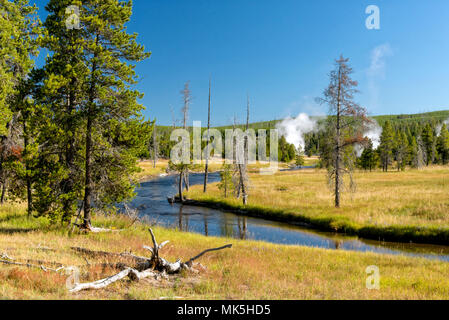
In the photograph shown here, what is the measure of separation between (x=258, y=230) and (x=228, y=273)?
14.9 m

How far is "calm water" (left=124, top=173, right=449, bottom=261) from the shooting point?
58.3ft

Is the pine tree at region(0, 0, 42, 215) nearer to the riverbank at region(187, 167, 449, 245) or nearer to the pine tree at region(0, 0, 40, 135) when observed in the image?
the pine tree at region(0, 0, 40, 135)

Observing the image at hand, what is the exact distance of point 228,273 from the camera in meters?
9.00

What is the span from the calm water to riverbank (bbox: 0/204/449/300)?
4.48 metres

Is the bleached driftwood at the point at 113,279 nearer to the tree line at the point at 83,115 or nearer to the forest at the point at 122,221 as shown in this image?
the forest at the point at 122,221

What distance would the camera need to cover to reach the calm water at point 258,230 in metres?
17.8

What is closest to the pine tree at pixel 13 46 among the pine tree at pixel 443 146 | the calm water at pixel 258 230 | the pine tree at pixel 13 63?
the pine tree at pixel 13 63

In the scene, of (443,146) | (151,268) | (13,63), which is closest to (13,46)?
(13,63)

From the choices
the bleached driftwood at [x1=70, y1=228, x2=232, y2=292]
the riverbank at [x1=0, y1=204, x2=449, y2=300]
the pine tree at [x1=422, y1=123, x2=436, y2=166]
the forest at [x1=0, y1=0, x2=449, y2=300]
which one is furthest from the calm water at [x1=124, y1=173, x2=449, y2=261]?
the pine tree at [x1=422, y1=123, x2=436, y2=166]

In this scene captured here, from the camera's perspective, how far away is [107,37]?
14.0m

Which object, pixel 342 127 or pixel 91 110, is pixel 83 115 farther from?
pixel 342 127

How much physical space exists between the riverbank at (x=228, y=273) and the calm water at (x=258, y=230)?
176 inches
